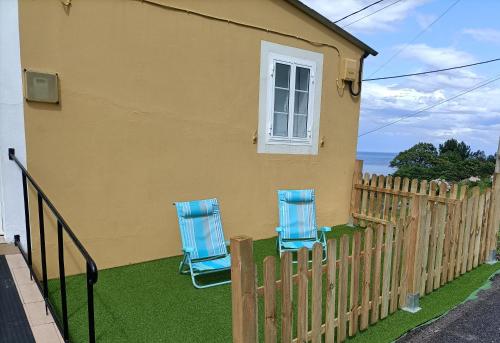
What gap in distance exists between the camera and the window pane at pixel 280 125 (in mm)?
5328

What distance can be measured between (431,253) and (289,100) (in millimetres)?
3026

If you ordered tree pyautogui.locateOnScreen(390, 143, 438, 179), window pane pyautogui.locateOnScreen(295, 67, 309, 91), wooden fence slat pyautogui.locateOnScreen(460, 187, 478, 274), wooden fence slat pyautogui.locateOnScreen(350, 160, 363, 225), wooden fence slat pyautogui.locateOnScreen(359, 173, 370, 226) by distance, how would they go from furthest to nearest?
tree pyautogui.locateOnScreen(390, 143, 438, 179), wooden fence slat pyautogui.locateOnScreen(350, 160, 363, 225), wooden fence slat pyautogui.locateOnScreen(359, 173, 370, 226), window pane pyautogui.locateOnScreen(295, 67, 309, 91), wooden fence slat pyautogui.locateOnScreen(460, 187, 478, 274)

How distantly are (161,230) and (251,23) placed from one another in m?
3.18

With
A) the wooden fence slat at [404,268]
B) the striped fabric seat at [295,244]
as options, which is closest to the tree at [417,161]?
the striped fabric seat at [295,244]

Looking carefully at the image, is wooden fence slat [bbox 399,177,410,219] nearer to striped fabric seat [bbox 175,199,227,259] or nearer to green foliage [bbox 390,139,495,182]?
striped fabric seat [bbox 175,199,227,259]

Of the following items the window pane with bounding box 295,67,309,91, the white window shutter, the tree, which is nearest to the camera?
the white window shutter

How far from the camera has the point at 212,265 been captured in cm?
366

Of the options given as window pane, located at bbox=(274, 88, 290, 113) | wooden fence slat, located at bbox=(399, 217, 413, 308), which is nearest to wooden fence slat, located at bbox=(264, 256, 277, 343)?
wooden fence slat, located at bbox=(399, 217, 413, 308)

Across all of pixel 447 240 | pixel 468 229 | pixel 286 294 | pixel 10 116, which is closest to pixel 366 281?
pixel 286 294

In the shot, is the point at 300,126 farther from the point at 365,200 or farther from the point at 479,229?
the point at 479,229

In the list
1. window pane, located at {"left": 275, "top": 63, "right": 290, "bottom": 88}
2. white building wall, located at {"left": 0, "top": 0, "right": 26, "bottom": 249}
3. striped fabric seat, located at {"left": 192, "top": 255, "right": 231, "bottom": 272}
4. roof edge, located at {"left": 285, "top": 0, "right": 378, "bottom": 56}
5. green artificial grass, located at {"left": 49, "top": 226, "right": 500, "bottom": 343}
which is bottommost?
green artificial grass, located at {"left": 49, "top": 226, "right": 500, "bottom": 343}

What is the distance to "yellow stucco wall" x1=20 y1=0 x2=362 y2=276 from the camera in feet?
11.3

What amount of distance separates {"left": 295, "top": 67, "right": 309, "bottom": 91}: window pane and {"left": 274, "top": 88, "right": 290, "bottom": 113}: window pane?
0.31m

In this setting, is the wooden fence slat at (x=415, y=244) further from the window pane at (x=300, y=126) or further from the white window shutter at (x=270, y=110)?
the window pane at (x=300, y=126)
